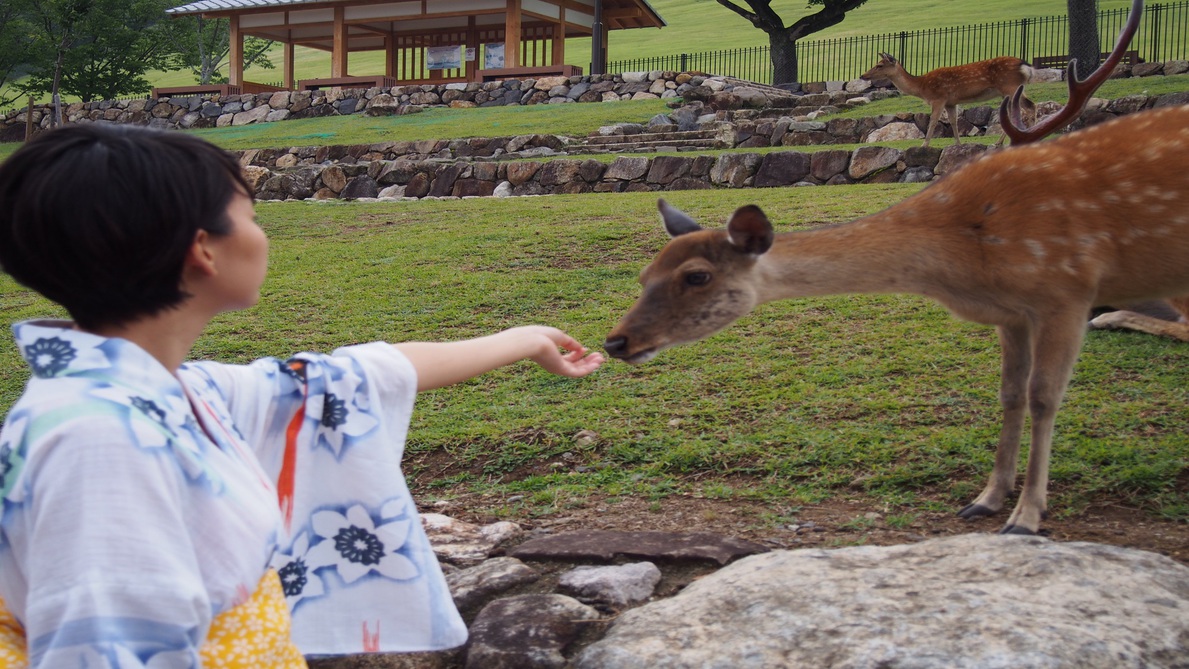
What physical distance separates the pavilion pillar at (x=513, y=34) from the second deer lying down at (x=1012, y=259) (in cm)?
2480

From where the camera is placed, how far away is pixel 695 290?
4.18 meters

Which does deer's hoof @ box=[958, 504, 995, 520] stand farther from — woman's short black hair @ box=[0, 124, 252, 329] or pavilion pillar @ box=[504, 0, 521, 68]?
pavilion pillar @ box=[504, 0, 521, 68]

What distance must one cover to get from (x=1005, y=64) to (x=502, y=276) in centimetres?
1097

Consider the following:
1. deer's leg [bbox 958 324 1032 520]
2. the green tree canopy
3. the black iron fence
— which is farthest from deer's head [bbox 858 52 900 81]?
the green tree canopy

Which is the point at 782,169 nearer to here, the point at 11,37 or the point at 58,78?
the point at 58,78

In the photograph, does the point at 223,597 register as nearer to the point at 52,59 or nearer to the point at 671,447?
the point at 671,447

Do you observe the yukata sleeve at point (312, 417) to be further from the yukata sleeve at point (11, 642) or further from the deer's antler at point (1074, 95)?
the deer's antler at point (1074, 95)

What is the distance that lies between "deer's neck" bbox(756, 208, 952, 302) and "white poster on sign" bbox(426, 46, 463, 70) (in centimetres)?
2846

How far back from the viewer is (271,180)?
1745cm

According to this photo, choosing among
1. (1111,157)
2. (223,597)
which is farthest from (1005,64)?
(223,597)

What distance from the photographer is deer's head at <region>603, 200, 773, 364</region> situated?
4082mm

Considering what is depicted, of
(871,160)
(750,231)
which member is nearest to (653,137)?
(871,160)

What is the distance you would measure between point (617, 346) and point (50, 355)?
241cm

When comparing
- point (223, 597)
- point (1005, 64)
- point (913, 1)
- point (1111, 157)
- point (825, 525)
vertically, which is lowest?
point (825, 525)
